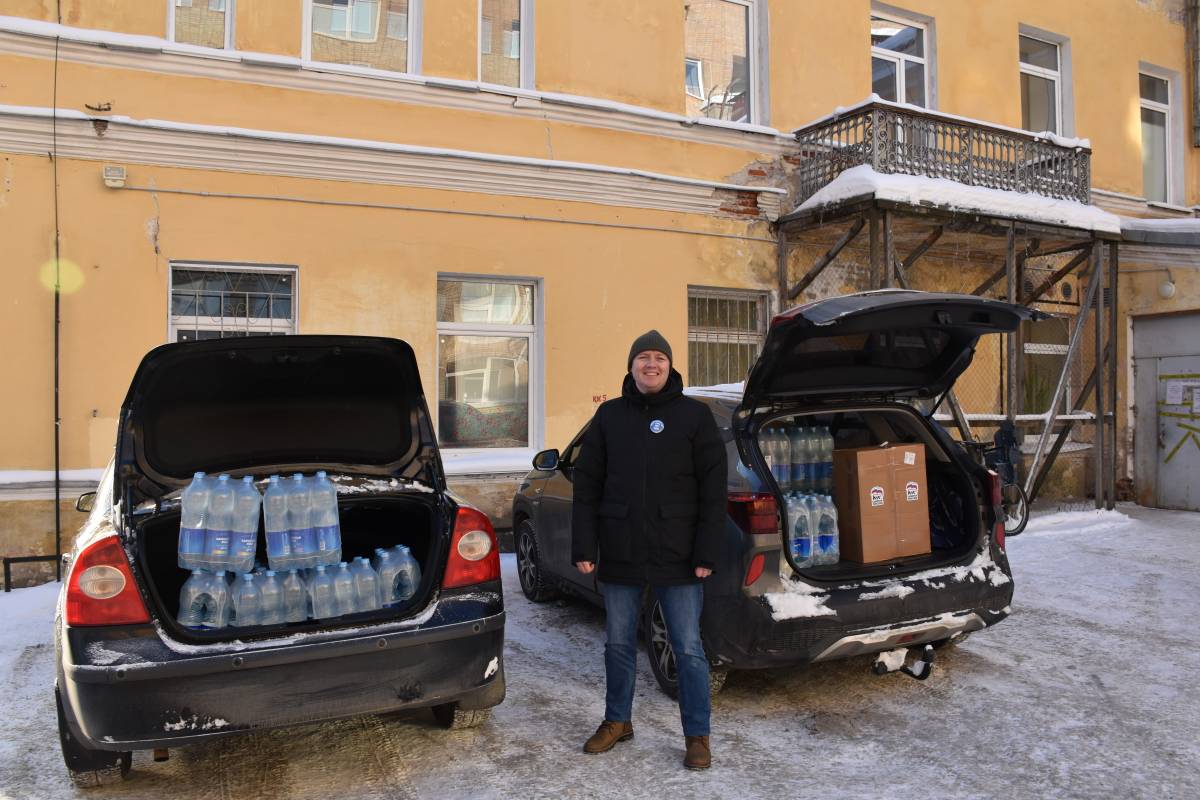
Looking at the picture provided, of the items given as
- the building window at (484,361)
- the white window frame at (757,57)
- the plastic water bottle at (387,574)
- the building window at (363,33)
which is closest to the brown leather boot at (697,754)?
the plastic water bottle at (387,574)

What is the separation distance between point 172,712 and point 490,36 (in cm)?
812

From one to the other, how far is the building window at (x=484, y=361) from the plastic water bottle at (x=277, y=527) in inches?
209

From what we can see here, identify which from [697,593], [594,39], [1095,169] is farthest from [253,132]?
[1095,169]

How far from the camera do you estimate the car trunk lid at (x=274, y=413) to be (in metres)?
3.68

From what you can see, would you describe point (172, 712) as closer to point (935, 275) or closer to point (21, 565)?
point (21, 565)

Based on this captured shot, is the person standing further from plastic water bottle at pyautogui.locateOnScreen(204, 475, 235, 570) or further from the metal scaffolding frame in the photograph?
the metal scaffolding frame

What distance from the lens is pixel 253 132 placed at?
794 cm

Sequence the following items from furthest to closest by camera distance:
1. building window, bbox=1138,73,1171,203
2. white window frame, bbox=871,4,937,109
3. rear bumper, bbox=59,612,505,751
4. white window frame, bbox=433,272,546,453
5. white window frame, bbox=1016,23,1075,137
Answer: building window, bbox=1138,73,1171,203
white window frame, bbox=1016,23,1075,137
white window frame, bbox=871,4,937,109
white window frame, bbox=433,272,546,453
rear bumper, bbox=59,612,505,751

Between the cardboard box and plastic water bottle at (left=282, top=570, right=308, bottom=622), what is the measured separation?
2.69m

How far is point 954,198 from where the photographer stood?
9367mm

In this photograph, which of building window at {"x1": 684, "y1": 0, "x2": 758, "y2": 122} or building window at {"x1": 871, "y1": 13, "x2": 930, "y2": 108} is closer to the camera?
building window at {"x1": 684, "y1": 0, "x2": 758, "y2": 122}

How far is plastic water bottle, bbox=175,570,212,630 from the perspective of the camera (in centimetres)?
335

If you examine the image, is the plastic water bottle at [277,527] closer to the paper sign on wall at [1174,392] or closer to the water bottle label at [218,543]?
the water bottle label at [218,543]

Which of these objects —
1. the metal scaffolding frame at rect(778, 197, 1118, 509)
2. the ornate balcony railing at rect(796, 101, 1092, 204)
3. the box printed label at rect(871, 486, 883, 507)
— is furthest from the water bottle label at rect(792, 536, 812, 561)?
the ornate balcony railing at rect(796, 101, 1092, 204)
